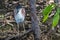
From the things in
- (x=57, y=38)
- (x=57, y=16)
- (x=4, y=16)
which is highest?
(x=57, y=16)

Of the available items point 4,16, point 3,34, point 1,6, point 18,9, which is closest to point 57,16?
point 18,9

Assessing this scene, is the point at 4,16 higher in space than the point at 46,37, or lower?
higher

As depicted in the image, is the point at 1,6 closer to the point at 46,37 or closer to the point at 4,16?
the point at 4,16

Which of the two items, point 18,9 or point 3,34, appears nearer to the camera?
point 18,9

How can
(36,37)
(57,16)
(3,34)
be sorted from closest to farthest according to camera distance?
(57,16) → (36,37) → (3,34)

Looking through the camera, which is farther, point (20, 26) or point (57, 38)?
point (20, 26)

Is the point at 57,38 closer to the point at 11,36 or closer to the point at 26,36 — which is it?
the point at 26,36

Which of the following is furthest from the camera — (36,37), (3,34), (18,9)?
(3,34)

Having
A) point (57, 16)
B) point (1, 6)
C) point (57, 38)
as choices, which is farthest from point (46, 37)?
point (57, 16)

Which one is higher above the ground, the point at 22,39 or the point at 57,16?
the point at 57,16
